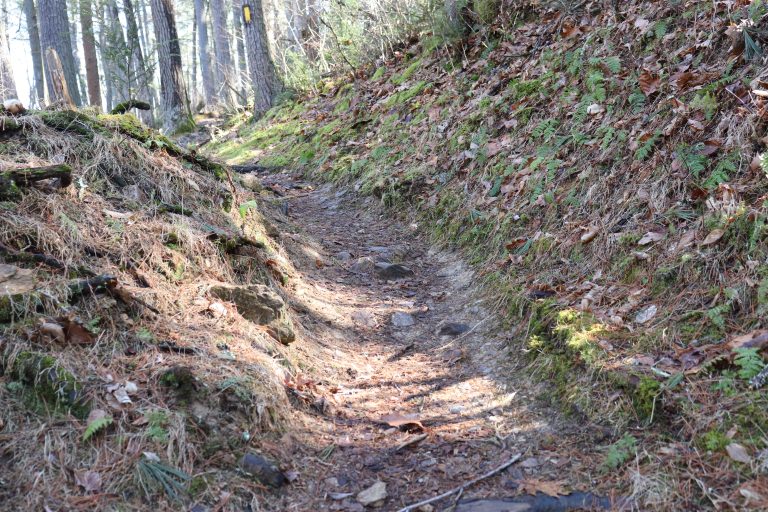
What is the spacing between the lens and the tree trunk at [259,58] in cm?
1300

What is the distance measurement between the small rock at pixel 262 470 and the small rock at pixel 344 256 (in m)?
3.59

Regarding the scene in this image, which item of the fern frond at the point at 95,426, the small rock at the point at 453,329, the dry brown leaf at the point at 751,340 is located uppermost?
the fern frond at the point at 95,426

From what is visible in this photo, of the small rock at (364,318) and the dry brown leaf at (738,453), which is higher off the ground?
the small rock at (364,318)

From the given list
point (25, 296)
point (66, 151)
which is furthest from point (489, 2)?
point (25, 296)

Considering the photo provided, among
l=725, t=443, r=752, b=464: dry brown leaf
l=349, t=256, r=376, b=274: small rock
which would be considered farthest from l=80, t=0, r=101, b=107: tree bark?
l=725, t=443, r=752, b=464: dry brown leaf

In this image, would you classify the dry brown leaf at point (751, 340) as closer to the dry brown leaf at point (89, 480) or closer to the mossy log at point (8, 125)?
the dry brown leaf at point (89, 480)

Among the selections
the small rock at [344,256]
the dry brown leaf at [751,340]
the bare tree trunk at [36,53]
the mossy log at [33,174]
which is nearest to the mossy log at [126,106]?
the mossy log at [33,174]

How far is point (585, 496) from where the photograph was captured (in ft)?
9.15

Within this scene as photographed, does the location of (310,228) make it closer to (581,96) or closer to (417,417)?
(581,96)

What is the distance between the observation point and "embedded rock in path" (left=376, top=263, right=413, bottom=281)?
6.00 metres

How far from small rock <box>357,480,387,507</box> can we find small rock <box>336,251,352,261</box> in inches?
142

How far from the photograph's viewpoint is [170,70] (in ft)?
42.8

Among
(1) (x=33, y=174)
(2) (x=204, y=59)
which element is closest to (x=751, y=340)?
(1) (x=33, y=174)

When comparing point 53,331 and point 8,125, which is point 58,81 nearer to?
point 8,125
